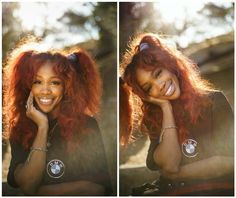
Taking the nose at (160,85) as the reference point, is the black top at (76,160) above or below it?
below

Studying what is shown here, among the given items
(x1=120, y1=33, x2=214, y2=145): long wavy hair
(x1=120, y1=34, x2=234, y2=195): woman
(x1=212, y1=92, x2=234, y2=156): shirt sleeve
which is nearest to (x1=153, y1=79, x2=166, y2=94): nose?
(x1=120, y1=34, x2=234, y2=195): woman

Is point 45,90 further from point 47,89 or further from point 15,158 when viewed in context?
point 15,158

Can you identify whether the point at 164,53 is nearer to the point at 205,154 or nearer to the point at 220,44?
the point at 220,44

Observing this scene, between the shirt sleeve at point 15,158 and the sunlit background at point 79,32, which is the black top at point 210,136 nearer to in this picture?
the sunlit background at point 79,32

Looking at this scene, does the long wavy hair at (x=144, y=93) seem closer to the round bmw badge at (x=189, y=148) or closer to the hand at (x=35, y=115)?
the round bmw badge at (x=189, y=148)

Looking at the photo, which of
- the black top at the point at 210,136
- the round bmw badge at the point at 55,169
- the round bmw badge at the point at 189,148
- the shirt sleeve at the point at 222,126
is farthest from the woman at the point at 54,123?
the shirt sleeve at the point at 222,126

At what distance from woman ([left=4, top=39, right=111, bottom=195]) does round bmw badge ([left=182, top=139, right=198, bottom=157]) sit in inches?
23.1

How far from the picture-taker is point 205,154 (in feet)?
12.0

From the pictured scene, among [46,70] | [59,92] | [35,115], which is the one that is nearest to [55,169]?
[35,115]

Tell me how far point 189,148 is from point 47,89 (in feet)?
3.62

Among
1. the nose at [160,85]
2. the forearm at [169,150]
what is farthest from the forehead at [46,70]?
the forearm at [169,150]

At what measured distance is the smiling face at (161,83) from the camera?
3.69m

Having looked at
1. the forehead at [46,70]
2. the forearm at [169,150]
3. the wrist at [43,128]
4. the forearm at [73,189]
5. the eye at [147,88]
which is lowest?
the forearm at [73,189]

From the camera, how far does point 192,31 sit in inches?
147
